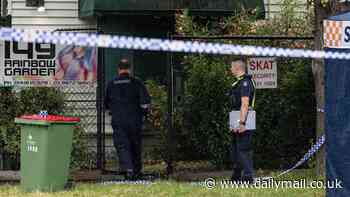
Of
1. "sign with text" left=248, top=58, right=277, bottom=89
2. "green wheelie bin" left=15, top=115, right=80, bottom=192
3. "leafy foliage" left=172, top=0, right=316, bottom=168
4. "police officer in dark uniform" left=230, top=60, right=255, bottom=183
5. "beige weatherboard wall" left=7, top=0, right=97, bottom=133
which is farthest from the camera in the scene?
"beige weatherboard wall" left=7, top=0, right=97, bottom=133

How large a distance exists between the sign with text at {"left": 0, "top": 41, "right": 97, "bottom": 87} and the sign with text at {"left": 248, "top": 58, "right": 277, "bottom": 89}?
2.51m

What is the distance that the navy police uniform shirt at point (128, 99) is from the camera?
32.8 ft

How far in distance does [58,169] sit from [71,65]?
2.80m

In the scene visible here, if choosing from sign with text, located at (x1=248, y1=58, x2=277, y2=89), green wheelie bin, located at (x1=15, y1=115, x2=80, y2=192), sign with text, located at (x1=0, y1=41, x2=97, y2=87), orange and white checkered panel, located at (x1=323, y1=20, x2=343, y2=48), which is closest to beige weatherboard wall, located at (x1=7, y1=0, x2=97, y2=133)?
sign with text, located at (x1=0, y1=41, x2=97, y2=87)

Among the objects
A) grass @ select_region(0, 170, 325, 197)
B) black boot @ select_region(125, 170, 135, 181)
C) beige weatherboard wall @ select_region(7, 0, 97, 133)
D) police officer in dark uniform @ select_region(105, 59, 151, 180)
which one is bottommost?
grass @ select_region(0, 170, 325, 197)

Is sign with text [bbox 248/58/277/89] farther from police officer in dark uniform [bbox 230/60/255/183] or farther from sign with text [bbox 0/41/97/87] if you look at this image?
sign with text [bbox 0/41/97/87]

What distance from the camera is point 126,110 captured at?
32.9ft

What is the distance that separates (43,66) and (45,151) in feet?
9.49

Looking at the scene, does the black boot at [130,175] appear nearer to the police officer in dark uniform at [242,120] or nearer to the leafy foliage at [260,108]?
the police officer in dark uniform at [242,120]

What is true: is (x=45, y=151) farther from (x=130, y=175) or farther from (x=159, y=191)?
(x=130, y=175)

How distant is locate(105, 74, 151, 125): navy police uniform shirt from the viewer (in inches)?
394

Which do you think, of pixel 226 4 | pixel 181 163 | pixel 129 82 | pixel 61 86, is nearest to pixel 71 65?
pixel 61 86

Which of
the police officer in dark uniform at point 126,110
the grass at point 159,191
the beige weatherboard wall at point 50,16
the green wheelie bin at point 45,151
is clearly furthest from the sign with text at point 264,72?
the beige weatherboard wall at point 50,16

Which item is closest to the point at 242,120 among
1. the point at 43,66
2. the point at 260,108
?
the point at 260,108
